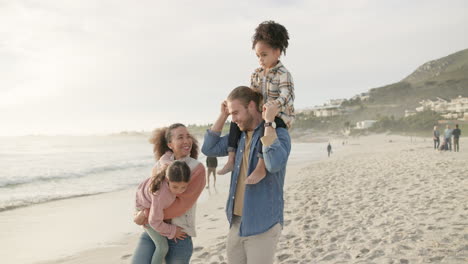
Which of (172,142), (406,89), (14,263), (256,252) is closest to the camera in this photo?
(256,252)

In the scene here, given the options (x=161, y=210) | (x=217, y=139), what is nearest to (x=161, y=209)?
(x=161, y=210)

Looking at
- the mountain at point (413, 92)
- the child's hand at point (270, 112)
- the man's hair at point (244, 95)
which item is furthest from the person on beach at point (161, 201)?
the mountain at point (413, 92)

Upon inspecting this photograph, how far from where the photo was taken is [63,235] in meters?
7.45

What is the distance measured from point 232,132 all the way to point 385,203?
626 cm

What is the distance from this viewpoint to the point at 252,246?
224 centimetres

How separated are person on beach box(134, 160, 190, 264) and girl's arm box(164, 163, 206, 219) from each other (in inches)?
1.8

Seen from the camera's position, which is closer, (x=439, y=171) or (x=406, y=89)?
(x=439, y=171)

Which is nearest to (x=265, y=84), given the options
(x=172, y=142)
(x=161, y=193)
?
(x=172, y=142)

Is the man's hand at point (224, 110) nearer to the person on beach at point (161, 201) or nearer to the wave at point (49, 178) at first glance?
the person on beach at point (161, 201)

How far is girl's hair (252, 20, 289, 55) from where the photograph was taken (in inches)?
92.0

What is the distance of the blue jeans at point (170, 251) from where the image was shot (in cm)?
251

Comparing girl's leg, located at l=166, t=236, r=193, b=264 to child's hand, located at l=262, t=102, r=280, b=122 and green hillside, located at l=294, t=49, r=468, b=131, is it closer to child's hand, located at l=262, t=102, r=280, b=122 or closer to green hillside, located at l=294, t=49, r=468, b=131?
child's hand, located at l=262, t=102, r=280, b=122

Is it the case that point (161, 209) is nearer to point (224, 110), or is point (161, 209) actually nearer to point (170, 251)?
point (170, 251)

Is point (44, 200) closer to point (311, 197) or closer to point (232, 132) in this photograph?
point (311, 197)
